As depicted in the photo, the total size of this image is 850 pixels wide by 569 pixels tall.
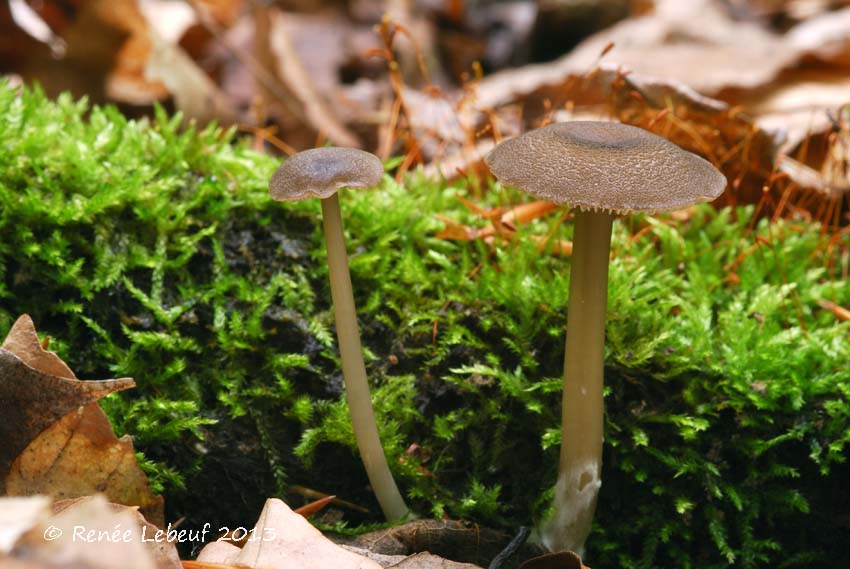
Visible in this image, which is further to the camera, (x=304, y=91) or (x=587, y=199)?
(x=304, y=91)

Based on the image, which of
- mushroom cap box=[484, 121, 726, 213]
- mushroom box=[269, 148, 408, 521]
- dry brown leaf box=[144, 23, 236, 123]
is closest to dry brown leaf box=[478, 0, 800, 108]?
dry brown leaf box=[144, 23, 236, 123]

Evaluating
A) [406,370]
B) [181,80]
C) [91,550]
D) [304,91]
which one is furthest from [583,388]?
[304,91]

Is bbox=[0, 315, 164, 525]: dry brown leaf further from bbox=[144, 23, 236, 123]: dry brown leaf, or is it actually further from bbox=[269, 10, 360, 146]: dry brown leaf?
bbox=[269, 10, 360, 146]: dry brown leaf

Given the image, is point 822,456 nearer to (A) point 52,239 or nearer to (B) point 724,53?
(A) point 52,239

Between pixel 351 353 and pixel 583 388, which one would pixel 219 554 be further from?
pixel 583 388

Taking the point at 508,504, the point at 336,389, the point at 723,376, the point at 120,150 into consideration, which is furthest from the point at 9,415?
the point at 723,376

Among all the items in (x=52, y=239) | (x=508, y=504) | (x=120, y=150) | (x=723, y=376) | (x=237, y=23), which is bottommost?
(x=508, y=504)
